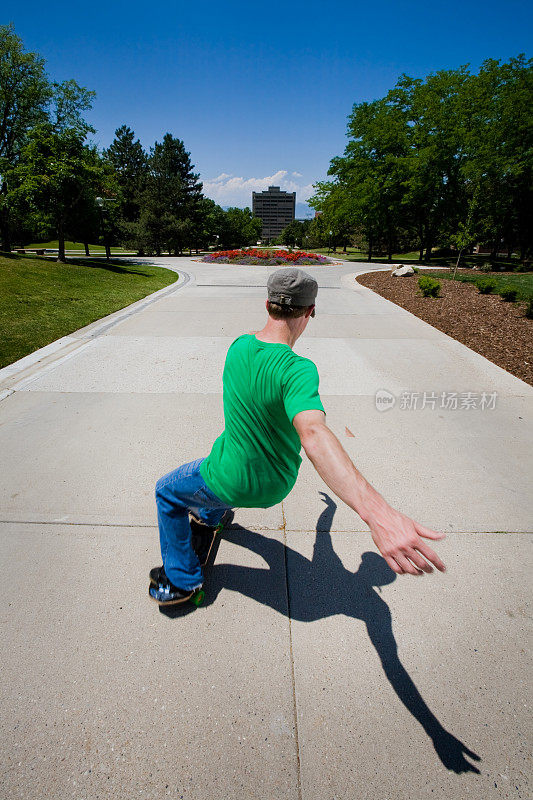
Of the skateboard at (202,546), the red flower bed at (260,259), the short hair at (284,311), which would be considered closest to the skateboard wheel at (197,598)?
the skateboard at (202,546)

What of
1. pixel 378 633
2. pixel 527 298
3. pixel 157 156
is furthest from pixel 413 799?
pixel 157 156

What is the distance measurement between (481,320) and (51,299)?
38.6ft

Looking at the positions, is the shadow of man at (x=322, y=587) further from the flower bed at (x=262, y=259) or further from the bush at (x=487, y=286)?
the flower bed at (x=262, y=259)

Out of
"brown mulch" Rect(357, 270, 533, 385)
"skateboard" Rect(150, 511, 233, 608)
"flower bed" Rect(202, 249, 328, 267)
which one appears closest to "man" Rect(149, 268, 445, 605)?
"skateboard" Rect(150, 511, 233, 608)

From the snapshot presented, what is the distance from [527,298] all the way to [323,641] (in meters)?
12.0

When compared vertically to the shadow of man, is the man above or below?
above

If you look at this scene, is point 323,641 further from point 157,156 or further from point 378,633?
point 157,156

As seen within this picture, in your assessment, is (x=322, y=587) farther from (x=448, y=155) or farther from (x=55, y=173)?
(x=448, y=155)

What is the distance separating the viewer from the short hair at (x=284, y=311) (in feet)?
5.07

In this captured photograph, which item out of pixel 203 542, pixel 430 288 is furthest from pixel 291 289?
pixel 430 288

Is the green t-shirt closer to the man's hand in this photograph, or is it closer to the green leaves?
the man's hand

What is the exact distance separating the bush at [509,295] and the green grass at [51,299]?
11.3 meters

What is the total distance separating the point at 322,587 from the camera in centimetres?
227

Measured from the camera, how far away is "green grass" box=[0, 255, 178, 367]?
23.5 feet
